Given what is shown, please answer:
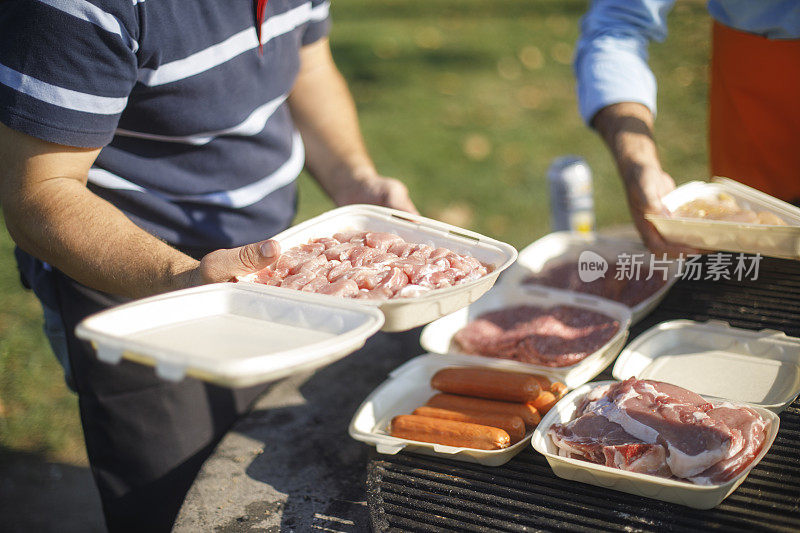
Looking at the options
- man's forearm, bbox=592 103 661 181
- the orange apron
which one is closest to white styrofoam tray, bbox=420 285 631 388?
man's forearm, bbox=592 103 661 181

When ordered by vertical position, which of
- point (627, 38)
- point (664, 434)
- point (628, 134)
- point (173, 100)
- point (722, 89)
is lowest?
point (664, 434)

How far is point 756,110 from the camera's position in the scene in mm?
3199

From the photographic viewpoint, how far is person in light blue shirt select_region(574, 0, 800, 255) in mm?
2811

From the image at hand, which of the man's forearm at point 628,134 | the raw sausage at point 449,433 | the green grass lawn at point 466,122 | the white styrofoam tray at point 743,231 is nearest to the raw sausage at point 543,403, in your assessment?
the raw sausage at point 449,433

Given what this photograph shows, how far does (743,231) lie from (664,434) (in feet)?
2.44

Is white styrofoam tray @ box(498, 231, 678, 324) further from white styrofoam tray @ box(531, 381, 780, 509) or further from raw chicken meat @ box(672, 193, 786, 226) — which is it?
white styrofoam tray @ box(531, 381, 780, 509)

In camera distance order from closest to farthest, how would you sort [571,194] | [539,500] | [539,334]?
[539,500], [539,334], [571,194]

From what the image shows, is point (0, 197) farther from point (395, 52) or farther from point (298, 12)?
point (395, 52)

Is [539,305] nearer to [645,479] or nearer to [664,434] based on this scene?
[664,434]

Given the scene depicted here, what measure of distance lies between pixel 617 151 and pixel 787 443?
131cm

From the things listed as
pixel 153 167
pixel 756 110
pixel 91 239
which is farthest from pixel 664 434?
pixel 756 110

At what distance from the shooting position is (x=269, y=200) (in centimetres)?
271

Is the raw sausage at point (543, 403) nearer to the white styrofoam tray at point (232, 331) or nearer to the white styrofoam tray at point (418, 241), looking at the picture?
the white styrofoam tray at point (418, 241)

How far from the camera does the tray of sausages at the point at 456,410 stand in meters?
2.14
